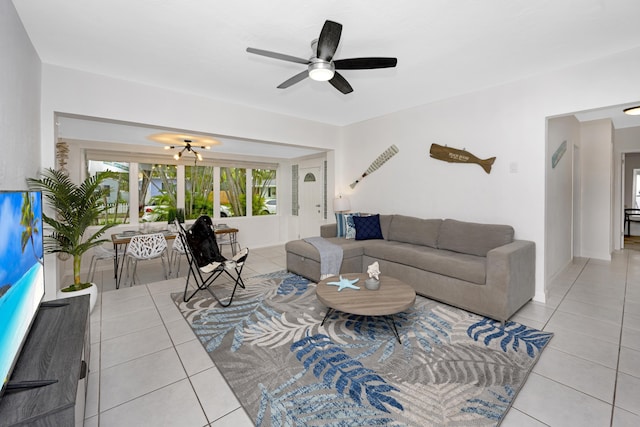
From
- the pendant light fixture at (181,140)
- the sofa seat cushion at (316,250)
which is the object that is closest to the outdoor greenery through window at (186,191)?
the pendant light fixture at (181,140)

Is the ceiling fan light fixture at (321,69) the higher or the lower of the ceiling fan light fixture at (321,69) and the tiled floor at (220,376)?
the higher

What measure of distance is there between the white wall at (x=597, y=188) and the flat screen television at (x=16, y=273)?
7383 millimetres

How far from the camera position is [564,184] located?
426cm

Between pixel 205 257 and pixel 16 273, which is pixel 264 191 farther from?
pixel 16 273

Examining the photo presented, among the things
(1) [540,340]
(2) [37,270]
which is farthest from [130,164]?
(1) [540,340]

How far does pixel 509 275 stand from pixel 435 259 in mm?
726

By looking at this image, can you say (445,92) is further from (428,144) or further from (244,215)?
(244,215)

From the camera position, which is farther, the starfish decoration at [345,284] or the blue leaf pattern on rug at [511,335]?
the starfish decoration at [345,284]

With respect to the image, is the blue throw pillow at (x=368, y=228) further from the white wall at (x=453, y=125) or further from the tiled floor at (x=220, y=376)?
the tiled floor at (x=220, y=376)

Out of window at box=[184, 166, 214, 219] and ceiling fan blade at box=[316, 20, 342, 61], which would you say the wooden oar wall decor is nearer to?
ceiling fan blade at box=[316, 20, 342, 61]

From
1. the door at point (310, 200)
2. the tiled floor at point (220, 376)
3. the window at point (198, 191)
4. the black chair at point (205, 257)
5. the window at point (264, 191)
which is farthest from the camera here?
the window at point (264, 191)

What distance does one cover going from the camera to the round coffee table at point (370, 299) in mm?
2331

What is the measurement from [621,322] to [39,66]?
619 centimetres

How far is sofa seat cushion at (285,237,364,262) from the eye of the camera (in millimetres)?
4023
